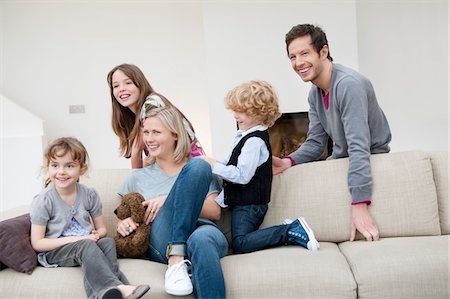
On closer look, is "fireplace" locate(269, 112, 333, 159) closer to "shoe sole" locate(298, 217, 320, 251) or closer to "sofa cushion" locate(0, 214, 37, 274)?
"shoe sole" locate(298, 217, 320, 251)

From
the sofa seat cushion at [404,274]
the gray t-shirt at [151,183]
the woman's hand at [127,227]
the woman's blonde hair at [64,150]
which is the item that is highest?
the woman's blonde hair at [64,150]

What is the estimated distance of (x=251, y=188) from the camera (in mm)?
2254

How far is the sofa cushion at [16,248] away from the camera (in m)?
1.92

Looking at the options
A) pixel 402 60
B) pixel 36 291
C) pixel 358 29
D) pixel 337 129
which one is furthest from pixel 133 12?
pixel 36 291

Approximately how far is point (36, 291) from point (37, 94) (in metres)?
4.20

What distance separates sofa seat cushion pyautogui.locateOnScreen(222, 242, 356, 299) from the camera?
1.80 m

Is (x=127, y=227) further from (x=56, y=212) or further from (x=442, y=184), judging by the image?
(x=442, y=184)

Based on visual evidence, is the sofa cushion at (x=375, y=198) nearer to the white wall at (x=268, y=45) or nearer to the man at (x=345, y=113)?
the man at (x=345, y=113)

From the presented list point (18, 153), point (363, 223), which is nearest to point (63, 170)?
point (363, 223)

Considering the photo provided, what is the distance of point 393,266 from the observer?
6.02 feet

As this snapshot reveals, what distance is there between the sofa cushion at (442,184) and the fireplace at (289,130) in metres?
2.49

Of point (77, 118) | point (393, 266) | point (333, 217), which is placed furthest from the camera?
point (77, 118)

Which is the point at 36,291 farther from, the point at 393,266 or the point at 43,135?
the point at 43,135

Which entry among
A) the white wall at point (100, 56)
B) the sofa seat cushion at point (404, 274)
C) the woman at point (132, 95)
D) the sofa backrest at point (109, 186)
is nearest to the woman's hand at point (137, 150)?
the woman at point (132, 95)
